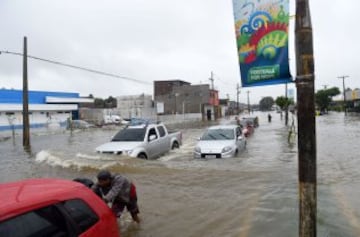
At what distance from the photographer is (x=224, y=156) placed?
14.1m

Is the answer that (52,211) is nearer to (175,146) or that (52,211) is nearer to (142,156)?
(142,156)

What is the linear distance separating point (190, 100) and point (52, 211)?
77.2 m

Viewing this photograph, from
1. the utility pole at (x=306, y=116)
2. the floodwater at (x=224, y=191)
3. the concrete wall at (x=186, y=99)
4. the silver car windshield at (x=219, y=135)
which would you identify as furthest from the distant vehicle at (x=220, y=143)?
the concrete wall at (x=186, y=99)

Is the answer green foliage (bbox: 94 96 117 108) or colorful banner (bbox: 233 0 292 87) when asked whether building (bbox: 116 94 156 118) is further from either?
colorful banner (bbox: 233 0 292 87)

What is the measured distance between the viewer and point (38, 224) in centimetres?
299

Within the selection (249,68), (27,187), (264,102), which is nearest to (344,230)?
(249,68)

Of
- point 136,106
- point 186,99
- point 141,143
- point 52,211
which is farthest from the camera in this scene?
point 136,106

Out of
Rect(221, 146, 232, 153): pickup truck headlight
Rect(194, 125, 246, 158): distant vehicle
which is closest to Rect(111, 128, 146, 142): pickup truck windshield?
Rect(194, 125, 246, 158): distant vehicle

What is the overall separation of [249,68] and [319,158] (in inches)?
471

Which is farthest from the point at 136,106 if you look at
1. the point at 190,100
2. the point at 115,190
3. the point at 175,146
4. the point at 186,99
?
the point at 115,190

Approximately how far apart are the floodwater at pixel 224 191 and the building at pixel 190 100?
203 feet

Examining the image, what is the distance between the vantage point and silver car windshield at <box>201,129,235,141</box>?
15762mm

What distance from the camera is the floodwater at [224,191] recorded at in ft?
21.0

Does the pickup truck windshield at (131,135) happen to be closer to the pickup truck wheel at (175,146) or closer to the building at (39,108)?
the pickup truck wheel at (175,146)
